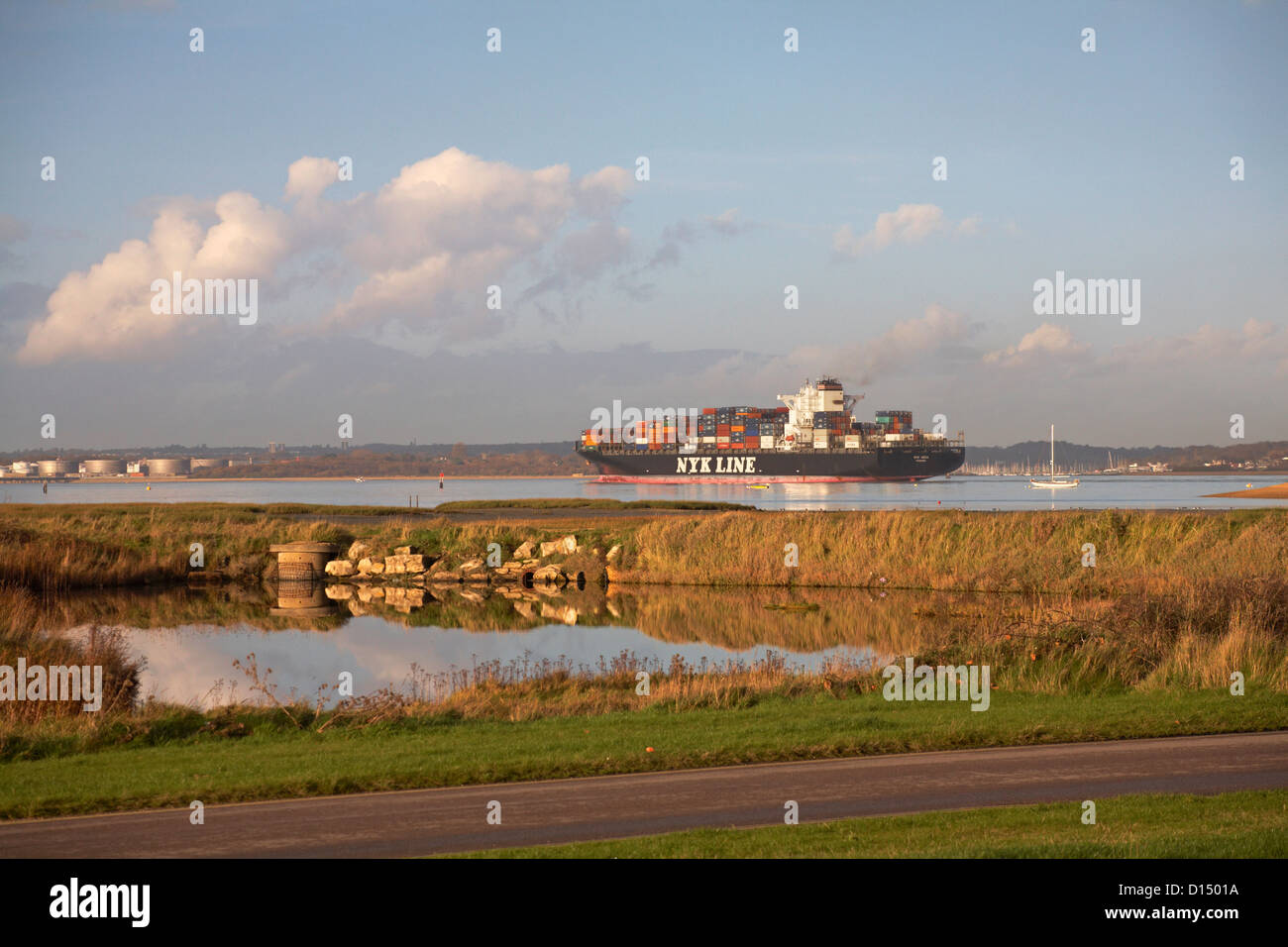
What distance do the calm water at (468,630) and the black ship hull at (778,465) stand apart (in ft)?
349

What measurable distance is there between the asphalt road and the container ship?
419 ft

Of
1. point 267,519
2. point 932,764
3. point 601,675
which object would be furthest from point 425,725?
point 267,519

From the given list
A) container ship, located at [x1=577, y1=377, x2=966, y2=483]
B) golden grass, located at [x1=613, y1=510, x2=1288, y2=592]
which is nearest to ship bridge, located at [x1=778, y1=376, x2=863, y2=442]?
container ship, located at [x1=577, y1=377, x2=966, y2=483]

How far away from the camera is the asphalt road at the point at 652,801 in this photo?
8.49 meters

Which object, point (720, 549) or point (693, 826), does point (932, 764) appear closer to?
point (693, 826)

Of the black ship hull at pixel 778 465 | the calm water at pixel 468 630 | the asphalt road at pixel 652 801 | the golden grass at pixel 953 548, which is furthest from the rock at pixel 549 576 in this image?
the black ship hull at pixel 778 465

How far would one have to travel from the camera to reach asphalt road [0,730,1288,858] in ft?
27.9

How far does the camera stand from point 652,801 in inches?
380

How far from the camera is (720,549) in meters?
35.8

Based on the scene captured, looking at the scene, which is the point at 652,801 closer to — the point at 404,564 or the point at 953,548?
the point at 953,548

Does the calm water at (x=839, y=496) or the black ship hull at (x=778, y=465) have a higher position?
the black ship hull at (x=778, y=465)

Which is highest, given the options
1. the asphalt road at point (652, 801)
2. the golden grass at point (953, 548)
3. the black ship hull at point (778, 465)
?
the black ship hull at point (778, 465)

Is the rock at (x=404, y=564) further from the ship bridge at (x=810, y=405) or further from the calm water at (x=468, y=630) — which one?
the ship bridge at (x=810, y=405)

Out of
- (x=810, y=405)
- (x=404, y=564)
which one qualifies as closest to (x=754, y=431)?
(x=810, y=405)
